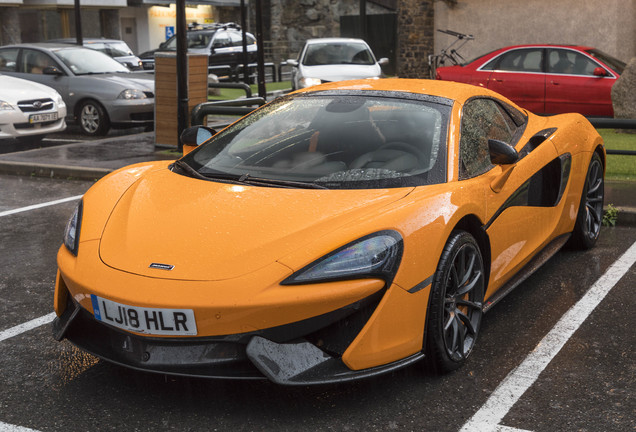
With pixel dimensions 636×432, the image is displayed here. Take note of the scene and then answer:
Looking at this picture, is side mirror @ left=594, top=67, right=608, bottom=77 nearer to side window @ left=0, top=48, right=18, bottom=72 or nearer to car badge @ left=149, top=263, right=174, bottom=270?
side window @ left=0, top=48, right=18, bottom=72

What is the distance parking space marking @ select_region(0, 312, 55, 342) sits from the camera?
4.59m

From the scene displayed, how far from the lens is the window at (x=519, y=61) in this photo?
49.2ft

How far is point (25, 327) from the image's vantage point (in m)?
4.72

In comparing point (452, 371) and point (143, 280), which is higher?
point (143, 280)

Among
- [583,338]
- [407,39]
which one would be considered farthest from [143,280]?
[407,39]

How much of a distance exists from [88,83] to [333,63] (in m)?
5.91

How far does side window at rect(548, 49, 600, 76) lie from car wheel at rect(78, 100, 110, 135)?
7.69 metres

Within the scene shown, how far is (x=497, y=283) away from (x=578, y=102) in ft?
35.2

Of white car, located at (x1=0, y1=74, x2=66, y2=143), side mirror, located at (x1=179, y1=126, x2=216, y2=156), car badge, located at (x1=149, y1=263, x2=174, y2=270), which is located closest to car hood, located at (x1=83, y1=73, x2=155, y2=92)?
white car, located at (x1=0, y1=74, x2=66, y2=143)

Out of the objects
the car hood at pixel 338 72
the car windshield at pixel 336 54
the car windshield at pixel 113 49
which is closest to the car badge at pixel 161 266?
the car hood at pixel 338 72

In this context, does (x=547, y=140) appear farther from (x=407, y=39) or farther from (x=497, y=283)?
(x=407, y=39)

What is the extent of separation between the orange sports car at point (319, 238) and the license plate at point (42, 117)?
26.4 feet

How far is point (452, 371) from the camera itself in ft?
13.0

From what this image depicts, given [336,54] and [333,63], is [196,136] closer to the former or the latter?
[333,63]
